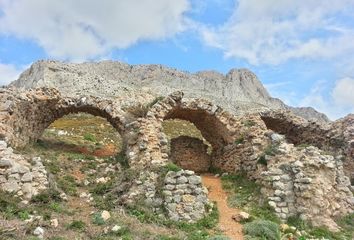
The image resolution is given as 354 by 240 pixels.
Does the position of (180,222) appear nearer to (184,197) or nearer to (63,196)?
(184,197)

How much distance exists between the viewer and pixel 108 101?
2202cm

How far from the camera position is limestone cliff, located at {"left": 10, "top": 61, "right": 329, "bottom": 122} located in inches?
3888

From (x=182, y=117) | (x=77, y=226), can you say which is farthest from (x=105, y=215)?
(x=182, y=117)

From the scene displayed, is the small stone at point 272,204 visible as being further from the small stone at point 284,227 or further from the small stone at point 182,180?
the small stone at point 182,180

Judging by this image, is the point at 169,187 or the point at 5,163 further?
the point at 169,187

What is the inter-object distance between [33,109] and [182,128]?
3443 cm

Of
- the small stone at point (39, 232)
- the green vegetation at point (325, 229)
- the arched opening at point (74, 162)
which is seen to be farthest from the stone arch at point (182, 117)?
the small stone at point (39, 232)

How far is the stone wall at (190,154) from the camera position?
997 inches

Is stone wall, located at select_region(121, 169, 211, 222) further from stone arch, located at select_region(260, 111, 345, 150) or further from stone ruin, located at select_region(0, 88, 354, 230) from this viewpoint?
stone arch, located at select_region(260, 111, 345, 150)

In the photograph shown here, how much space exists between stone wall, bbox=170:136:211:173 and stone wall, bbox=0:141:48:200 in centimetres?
1062

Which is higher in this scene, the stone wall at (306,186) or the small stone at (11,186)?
the stone wall at (306,186)

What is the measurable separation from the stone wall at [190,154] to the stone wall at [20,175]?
10.6 meters

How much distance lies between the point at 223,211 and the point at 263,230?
248 cm

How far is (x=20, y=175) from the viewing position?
15.3 meters
